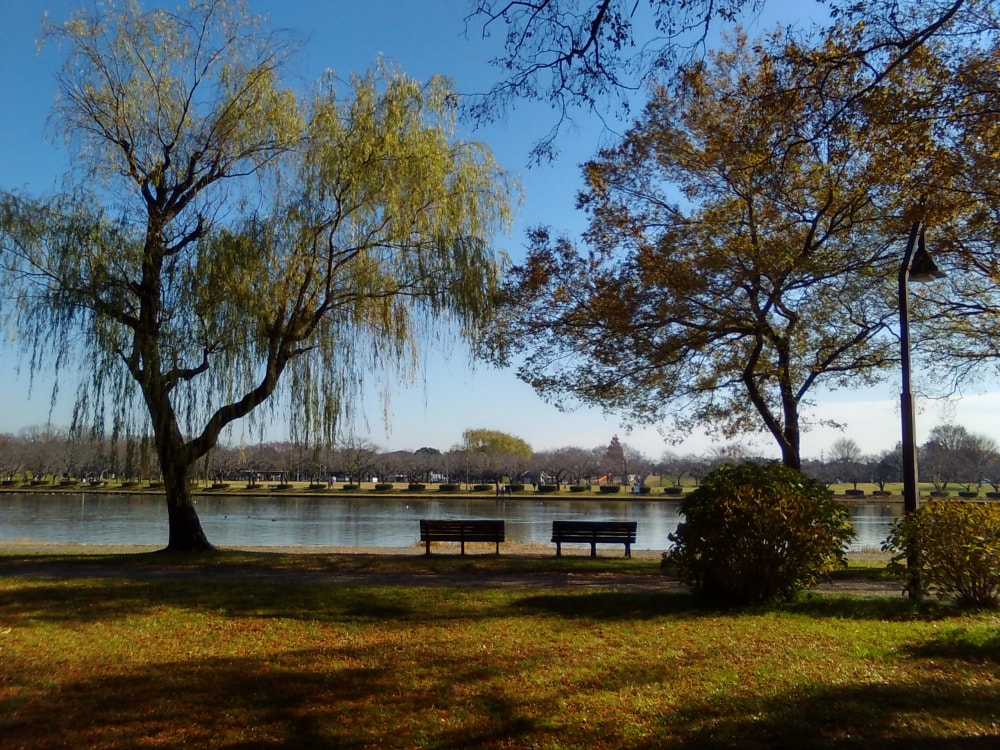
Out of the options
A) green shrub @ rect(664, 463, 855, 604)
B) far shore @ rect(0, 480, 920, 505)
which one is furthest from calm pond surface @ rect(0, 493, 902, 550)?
far shore @ rect(0, 480, 920, 505)

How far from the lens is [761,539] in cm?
891

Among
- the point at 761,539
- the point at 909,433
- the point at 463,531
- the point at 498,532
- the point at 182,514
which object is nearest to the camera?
the point at 761,539

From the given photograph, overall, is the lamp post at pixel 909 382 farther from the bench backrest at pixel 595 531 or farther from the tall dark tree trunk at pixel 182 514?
the tall dark tree trunk at pixel 182 514

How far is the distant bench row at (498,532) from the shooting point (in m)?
15.9

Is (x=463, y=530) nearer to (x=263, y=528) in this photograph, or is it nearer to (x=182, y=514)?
(x=182, y=514)

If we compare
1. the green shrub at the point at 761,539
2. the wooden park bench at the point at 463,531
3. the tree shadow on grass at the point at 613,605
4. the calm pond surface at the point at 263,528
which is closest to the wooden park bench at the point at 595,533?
the wooden park bench at the point at 463,531

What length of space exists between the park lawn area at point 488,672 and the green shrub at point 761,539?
40 centimetres

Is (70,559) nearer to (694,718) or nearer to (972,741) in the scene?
(694,718)

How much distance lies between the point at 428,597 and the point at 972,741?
6.83 meters

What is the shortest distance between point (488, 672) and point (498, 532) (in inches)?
397

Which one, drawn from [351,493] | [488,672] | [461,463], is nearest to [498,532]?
[488,672]

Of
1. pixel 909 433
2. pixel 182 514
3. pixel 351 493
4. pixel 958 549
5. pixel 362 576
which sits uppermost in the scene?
pixel 909 433

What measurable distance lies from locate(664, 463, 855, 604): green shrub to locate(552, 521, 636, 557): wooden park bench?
23.1ft

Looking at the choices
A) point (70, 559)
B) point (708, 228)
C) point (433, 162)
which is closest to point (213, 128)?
point (433, 162)
